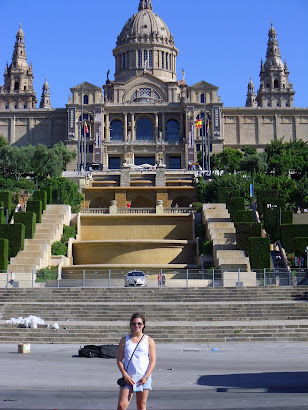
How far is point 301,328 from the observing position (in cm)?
2567

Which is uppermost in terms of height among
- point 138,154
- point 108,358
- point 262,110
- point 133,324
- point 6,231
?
point 262,110

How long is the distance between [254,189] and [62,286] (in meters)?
30.1

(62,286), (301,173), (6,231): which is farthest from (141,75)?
(62,286)

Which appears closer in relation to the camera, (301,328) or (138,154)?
(301,328)

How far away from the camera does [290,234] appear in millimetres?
44281

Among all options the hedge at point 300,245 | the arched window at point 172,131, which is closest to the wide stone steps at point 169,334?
the hedge at point 300,245

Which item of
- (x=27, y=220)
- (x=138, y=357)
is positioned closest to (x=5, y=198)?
(x=27, y=220)

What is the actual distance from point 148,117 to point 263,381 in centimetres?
8589

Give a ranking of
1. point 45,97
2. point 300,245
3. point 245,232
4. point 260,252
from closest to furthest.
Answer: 1. point 260,252
2. point 300,245
3. point 245,232
4. point 45,97

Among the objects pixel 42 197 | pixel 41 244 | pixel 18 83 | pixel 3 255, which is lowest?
pixel 3 255

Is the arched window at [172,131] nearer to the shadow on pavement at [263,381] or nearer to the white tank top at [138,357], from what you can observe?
the shadow on pavement at [263,381]

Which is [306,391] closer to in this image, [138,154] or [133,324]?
[133,324]

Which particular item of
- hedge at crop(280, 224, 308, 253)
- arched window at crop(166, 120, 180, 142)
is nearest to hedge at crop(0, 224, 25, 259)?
hedge at crop(280, 224, 308, 253)

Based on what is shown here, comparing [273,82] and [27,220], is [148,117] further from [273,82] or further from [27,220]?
[27,220]
